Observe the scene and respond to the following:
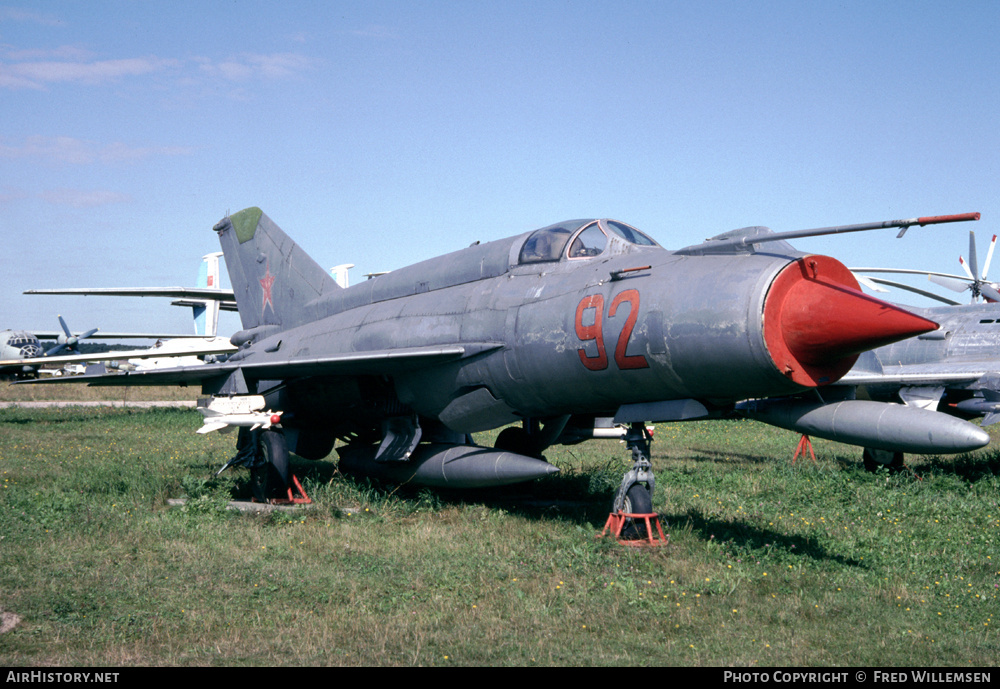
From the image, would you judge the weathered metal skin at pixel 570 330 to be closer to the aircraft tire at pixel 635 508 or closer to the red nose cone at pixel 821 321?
the red nose cone at pixel 821 321

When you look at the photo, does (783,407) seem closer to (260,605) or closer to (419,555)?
(419,555)

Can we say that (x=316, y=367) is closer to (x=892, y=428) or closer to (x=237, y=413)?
(x=237, y=413)

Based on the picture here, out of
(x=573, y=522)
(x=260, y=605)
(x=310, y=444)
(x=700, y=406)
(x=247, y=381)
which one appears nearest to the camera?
(x=260, y=605)

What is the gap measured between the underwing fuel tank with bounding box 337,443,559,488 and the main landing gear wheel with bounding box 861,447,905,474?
7.43 m

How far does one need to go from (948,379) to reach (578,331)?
28.3ft

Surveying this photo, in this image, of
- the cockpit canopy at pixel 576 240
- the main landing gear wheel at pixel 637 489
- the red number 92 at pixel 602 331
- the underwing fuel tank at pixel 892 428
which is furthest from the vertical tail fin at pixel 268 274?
the underwing fuel tank at pixel 892 428

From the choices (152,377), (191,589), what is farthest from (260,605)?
(152,377)

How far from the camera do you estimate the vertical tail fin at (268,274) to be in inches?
541

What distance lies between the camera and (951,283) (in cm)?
2255

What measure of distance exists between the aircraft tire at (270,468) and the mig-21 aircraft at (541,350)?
0.08 feet

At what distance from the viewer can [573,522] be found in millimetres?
9039

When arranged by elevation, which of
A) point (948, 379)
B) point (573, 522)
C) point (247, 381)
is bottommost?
point (573, 522)

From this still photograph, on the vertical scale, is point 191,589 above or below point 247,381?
below

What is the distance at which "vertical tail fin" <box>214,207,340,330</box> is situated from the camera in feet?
45.1
